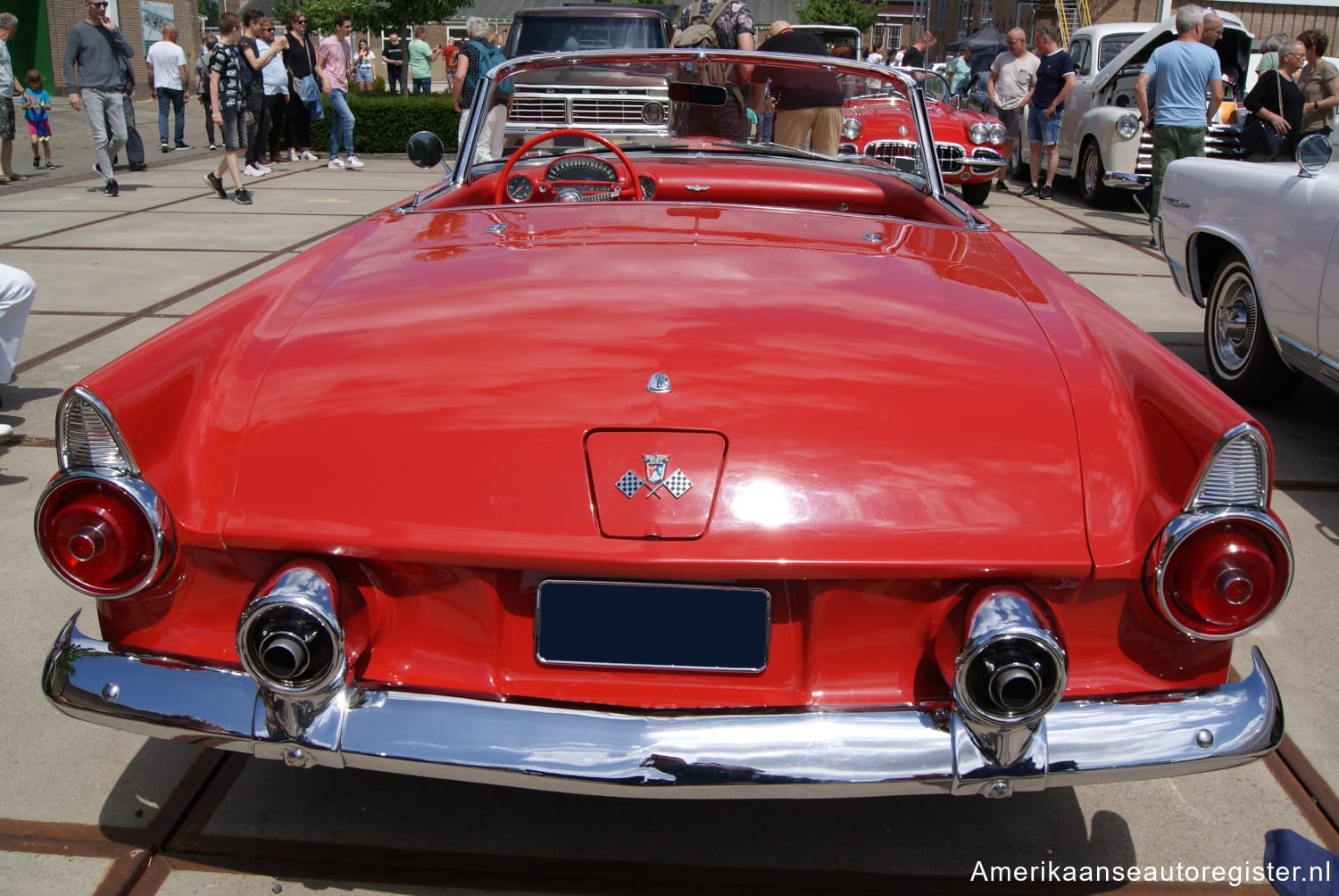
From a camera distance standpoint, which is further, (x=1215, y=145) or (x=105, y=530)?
(x=1215, y=145)

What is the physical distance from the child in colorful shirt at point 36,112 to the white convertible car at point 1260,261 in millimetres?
11739

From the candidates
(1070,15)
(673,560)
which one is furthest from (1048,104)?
(1070,15)

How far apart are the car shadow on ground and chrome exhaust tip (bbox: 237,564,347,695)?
1.80 ft

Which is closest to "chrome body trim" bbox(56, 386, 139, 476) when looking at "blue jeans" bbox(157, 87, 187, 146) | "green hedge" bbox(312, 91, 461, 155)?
"green hedge" bbox(312, 91, 461, 155)

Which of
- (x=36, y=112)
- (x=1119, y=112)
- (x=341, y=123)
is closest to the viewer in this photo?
(x=1119, y=112)

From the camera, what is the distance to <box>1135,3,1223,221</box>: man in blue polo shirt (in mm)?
8453

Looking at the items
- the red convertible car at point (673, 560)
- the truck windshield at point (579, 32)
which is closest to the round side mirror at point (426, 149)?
the red convertible car at point (673, 560)

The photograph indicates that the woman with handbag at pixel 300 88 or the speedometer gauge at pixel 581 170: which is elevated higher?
the woman with handbag at pixel 300 88

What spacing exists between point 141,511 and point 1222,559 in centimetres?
170

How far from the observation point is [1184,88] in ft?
27.8

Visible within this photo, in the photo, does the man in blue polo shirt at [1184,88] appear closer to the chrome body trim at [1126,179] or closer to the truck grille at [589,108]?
the chrome body trim at [1126,179]

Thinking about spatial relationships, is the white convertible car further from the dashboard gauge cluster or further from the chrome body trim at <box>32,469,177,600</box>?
the chrome body trim at <box>32,469,177,600</box>

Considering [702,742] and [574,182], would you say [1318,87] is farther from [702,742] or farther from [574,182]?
[702,742]

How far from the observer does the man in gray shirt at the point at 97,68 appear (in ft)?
33.8
